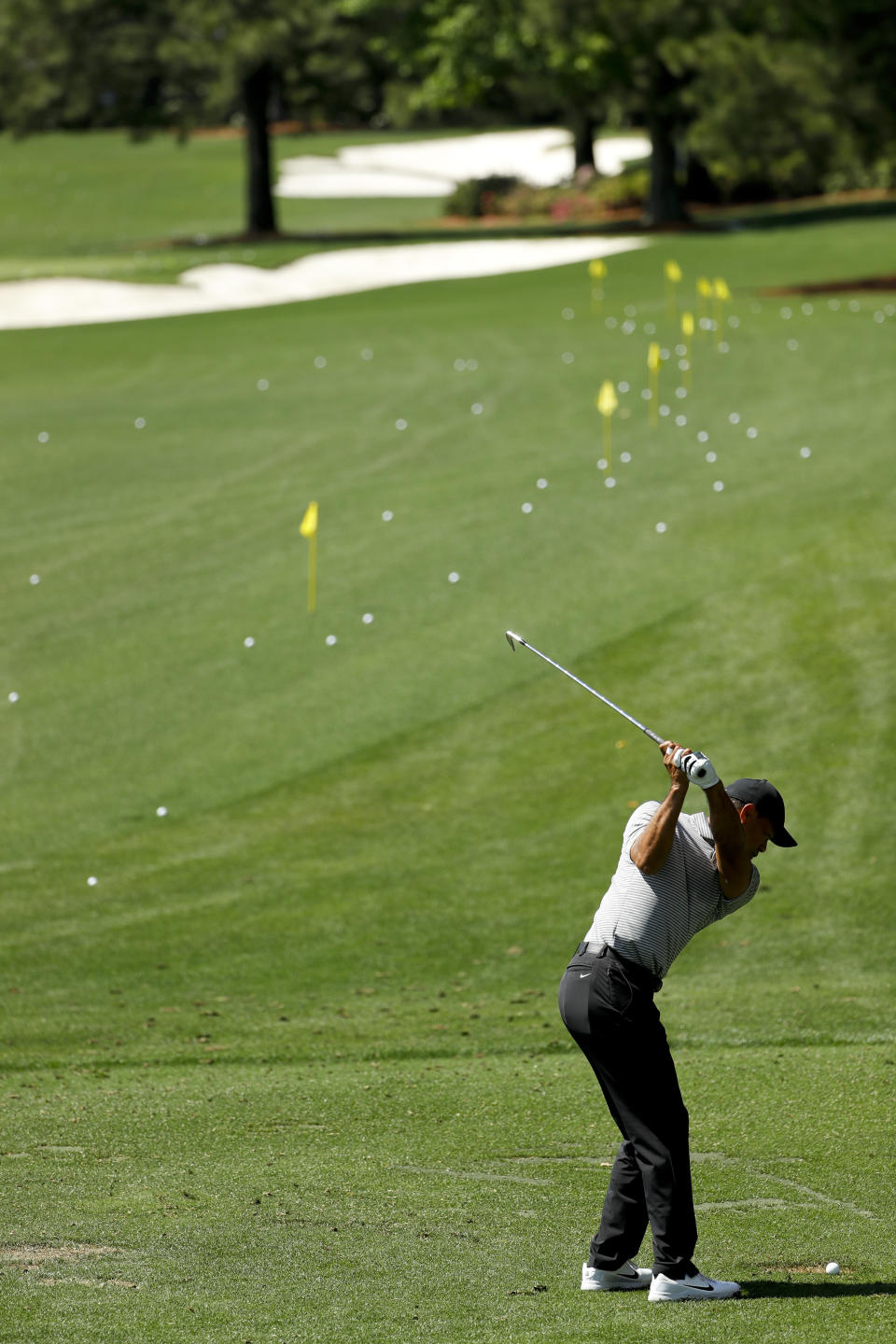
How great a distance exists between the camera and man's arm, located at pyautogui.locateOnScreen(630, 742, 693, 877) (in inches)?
227

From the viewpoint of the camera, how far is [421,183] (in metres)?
82.4

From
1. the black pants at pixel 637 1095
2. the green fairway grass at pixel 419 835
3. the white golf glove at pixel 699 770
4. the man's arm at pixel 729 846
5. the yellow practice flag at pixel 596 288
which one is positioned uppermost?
the white golf glove at pixel 699 770

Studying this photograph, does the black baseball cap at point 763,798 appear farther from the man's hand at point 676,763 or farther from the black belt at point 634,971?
the black belt at point 634,971

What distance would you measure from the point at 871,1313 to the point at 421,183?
264ft

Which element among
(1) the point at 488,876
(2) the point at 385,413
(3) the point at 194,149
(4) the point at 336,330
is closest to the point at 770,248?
(4) the point at 336,330

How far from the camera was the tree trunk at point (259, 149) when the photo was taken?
54500 mm

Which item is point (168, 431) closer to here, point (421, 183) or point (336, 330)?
point (336, 330)

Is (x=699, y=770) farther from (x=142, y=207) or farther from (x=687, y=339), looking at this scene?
(x=142, y=207)

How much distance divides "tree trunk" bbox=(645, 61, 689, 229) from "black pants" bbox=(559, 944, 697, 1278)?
49686 mm

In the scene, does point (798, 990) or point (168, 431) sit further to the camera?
point (168, 431)

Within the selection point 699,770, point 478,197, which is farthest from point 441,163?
point 699,770

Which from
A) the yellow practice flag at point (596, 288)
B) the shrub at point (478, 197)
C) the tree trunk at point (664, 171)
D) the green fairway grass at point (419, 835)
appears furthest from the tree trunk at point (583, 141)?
the green fairway grass at point (419, 835)

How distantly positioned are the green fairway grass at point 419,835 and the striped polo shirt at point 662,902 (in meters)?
1.23

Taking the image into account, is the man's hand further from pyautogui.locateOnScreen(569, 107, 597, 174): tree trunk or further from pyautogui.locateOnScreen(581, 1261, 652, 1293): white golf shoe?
pyautogui.locateOnScreen(569, 107, 597, 174): tree trunk
